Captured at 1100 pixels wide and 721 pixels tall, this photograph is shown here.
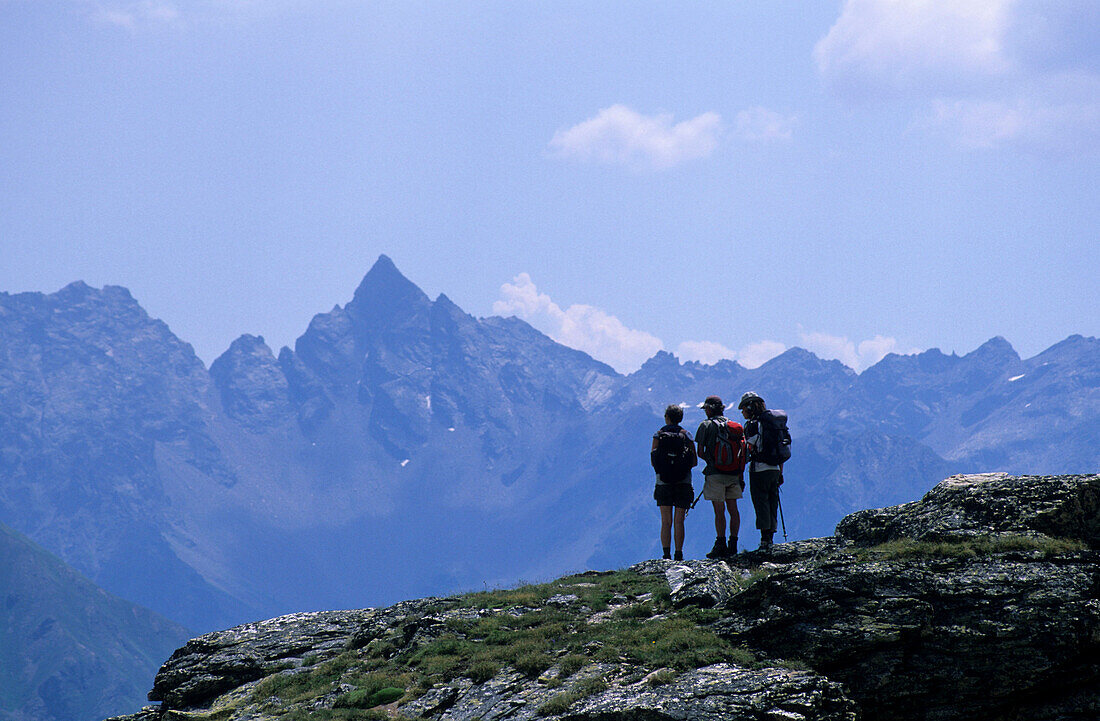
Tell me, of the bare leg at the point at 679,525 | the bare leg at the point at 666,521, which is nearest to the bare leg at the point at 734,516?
the bare leg at the point at 679,525

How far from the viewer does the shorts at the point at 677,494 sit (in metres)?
23.1

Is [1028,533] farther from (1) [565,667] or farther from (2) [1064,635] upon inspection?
(1) [565,667]

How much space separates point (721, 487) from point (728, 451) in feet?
3.26

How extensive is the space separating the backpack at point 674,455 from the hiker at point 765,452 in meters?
1.69

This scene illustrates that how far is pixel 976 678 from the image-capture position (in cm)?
1506

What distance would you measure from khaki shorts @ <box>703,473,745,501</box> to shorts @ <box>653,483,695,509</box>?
0.64 metres

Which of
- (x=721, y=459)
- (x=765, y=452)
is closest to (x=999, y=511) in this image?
(x=765, y=452)

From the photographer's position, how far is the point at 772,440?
2238 centimetres

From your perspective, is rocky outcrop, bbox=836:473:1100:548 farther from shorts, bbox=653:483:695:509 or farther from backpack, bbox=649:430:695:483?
backpack, bbox=649:430:695:483

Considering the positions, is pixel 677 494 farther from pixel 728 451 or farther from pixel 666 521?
pixel 728 451

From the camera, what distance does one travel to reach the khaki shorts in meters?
22.4

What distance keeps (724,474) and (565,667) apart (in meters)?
7.94

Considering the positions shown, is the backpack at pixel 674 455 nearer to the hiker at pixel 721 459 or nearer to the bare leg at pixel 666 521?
the hiker at pixel 721 459

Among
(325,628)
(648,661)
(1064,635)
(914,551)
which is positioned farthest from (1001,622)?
(325,628)
